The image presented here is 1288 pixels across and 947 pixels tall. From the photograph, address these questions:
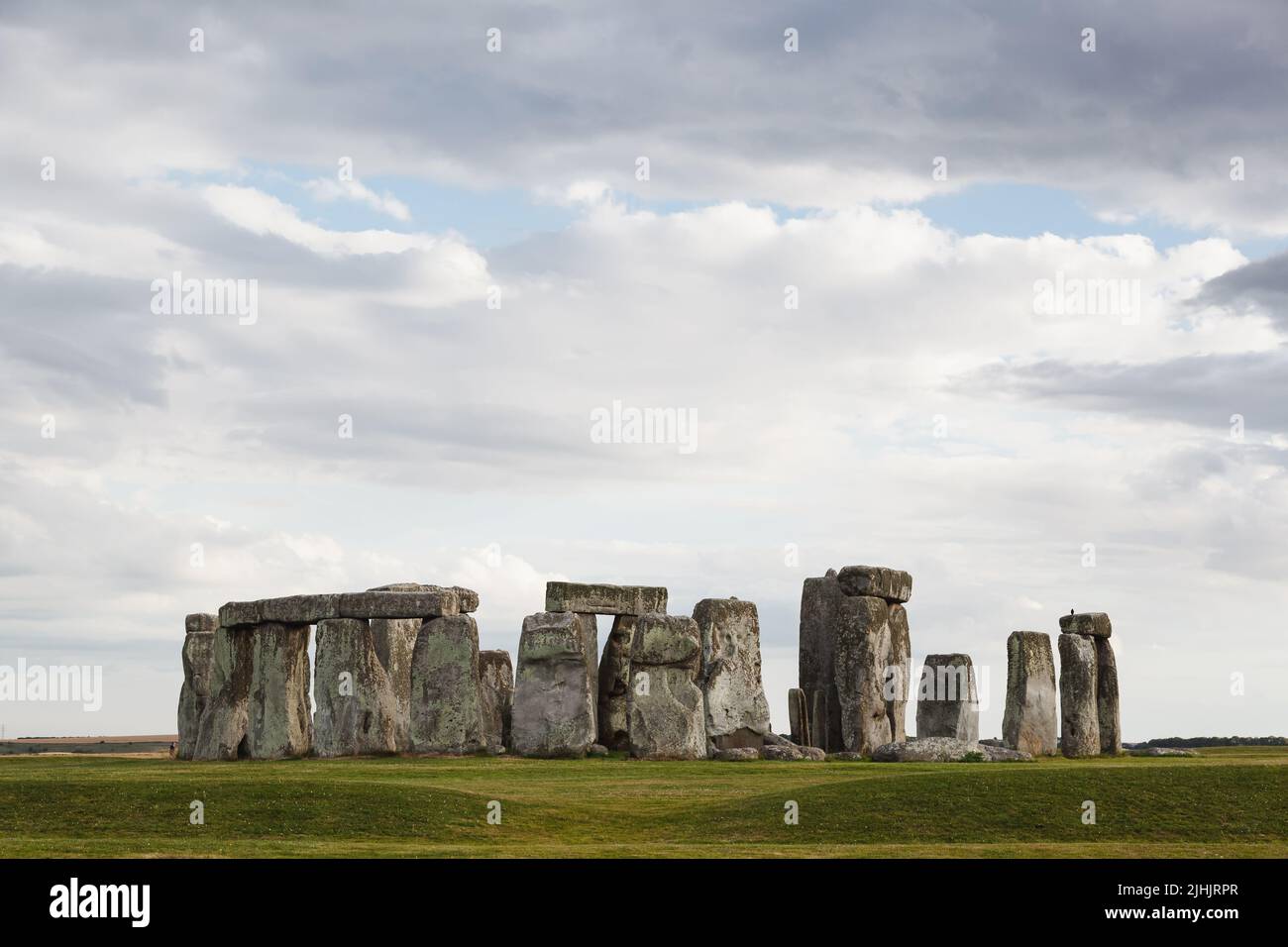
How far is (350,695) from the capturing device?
34375 mm

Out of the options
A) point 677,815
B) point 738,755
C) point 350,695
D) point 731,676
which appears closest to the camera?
point 677,815

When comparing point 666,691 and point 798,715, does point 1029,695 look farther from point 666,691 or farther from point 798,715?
point 666,691

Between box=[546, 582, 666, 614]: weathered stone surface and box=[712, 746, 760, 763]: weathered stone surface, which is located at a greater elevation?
box=[546, 582, 666, 614]: weathered stone surface

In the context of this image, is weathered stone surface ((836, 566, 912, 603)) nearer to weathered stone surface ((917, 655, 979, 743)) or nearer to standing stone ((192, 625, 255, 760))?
weathered stone surface ((917, 655, 979, 743))

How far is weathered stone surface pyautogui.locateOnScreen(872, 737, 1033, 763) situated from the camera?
30.2m

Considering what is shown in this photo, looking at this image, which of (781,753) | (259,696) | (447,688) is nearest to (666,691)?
(781,753)

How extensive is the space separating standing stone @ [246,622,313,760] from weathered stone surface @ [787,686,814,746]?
1011 centimetres

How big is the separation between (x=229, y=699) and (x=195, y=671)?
3.80 m

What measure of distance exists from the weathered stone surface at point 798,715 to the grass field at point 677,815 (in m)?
10.5

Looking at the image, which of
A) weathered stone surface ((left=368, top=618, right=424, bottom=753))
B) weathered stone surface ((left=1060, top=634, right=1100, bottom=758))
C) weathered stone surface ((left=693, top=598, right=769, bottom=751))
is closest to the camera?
weathered stone surface ((left=693, top=598, right=769, bottom=751))

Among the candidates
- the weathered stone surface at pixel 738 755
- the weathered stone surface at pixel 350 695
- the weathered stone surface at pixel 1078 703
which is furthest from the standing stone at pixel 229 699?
the weathered stone surface at pixel 1078 703

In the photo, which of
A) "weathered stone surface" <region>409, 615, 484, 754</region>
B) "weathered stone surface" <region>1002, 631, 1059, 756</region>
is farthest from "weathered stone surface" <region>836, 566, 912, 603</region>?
"weathered stone surface" <region>409, 615, 484, 754</region>
